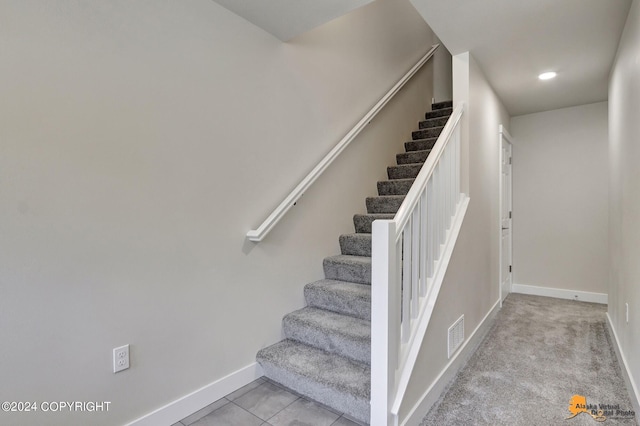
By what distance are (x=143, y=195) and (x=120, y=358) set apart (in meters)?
0.75

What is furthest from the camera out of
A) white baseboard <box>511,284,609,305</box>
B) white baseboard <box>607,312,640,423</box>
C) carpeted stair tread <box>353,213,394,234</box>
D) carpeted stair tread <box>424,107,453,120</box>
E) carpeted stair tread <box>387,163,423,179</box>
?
carpeted stair tread <box>424,107,453,120</box>

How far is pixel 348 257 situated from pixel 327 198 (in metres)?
0.51

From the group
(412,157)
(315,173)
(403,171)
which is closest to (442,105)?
(412,157)

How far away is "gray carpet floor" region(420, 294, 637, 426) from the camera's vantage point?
1.77 m

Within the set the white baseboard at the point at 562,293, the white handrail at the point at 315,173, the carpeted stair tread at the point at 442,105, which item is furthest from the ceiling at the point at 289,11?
the white baseboard at the point at 562,293

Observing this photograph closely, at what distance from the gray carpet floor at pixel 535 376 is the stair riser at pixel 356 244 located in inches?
42.9

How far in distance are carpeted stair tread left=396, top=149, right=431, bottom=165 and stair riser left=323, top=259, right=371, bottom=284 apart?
1703mm

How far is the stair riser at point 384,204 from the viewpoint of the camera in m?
3.00

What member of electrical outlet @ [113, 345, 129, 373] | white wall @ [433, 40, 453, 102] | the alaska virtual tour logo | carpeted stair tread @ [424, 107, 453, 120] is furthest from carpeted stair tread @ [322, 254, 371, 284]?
white wall @ [433, 40, 453, 102]

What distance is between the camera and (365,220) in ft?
9.65

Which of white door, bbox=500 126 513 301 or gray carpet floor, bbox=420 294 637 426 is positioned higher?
white door, bbox=500 126 513 301

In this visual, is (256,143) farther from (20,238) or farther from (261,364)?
(261,364)

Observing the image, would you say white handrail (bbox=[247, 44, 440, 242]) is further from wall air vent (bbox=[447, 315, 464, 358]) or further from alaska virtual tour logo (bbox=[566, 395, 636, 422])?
A: alaska virtual tour logo (bbox=[566, 395, 636, 422])

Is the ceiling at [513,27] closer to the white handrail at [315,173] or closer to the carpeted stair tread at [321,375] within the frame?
the white handrail at [315,173]
